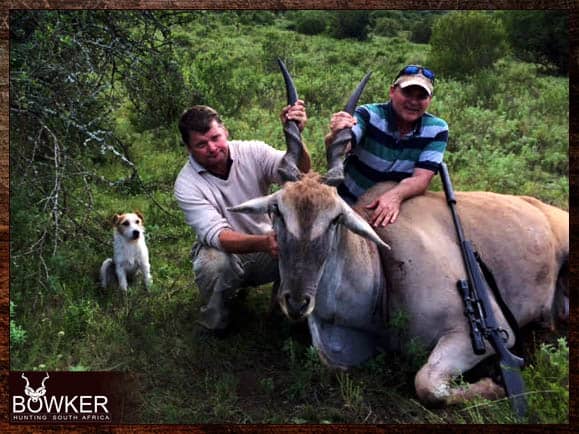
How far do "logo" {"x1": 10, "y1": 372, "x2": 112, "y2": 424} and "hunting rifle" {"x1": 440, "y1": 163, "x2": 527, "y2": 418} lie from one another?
6.85 ft

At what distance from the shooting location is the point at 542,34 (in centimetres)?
432

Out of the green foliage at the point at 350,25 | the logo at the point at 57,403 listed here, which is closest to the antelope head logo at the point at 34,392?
the logo at the point at 57,403

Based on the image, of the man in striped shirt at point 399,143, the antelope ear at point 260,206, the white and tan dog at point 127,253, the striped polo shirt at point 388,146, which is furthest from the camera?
the white and tan dog at point 127,253

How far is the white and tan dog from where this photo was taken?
5867mm

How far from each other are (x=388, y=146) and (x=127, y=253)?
229 cm

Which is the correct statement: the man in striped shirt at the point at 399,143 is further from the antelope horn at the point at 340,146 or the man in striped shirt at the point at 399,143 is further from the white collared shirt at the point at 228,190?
the white collared shirt at the point at 228,190

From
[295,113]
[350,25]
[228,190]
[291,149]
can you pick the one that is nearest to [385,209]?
[291,149]

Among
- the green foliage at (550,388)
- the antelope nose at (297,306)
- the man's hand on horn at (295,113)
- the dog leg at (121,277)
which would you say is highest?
the man's hand on horn at (295,113)

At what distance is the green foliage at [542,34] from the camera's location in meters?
3.92

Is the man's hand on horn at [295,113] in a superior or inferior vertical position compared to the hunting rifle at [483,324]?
superior

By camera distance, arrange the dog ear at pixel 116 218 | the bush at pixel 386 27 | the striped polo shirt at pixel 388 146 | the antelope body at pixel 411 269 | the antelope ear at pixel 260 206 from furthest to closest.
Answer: the dog ear at pixel 116 218
the striped polo shirt at pixel 388 146
the bush at pixel 386 27
the antelope ear at pixel 260 206
the antelope body at pixel 411 269

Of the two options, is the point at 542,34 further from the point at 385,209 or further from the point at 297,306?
the point at 297,306

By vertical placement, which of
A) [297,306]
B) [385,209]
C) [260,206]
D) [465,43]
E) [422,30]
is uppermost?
[422,30]

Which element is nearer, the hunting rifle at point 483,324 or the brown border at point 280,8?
the brown border at point 280,8
